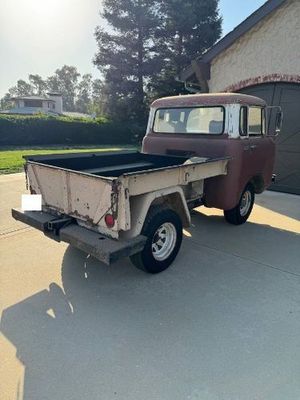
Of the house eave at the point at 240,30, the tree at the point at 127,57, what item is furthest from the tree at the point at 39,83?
the house eave at the point at 240,30

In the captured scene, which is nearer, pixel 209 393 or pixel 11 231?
pixel 209 393

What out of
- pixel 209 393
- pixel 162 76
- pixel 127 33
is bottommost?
pixel 209 393

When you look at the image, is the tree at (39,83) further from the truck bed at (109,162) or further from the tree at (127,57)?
the truck bed at (109,162)

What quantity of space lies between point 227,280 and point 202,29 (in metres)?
29.3

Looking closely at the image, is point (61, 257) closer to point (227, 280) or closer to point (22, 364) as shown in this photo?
point (22, 364)

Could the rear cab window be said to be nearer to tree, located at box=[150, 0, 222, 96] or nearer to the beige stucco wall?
the beige stucco wall

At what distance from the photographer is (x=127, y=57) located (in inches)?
1112

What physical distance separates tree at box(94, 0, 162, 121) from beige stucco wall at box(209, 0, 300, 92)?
1927cm

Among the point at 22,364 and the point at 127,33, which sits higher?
the point at 127,33

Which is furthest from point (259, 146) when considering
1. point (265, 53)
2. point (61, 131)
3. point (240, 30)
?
point (61, 131)

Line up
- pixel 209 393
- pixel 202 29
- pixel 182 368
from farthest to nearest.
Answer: pixel 202 29, pixel 182 368, pixel 209 393

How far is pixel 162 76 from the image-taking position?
2816 centimetres

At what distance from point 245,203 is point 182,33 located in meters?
26.7

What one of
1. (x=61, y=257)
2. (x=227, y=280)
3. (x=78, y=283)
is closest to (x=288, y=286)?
(x=227, y=280)
